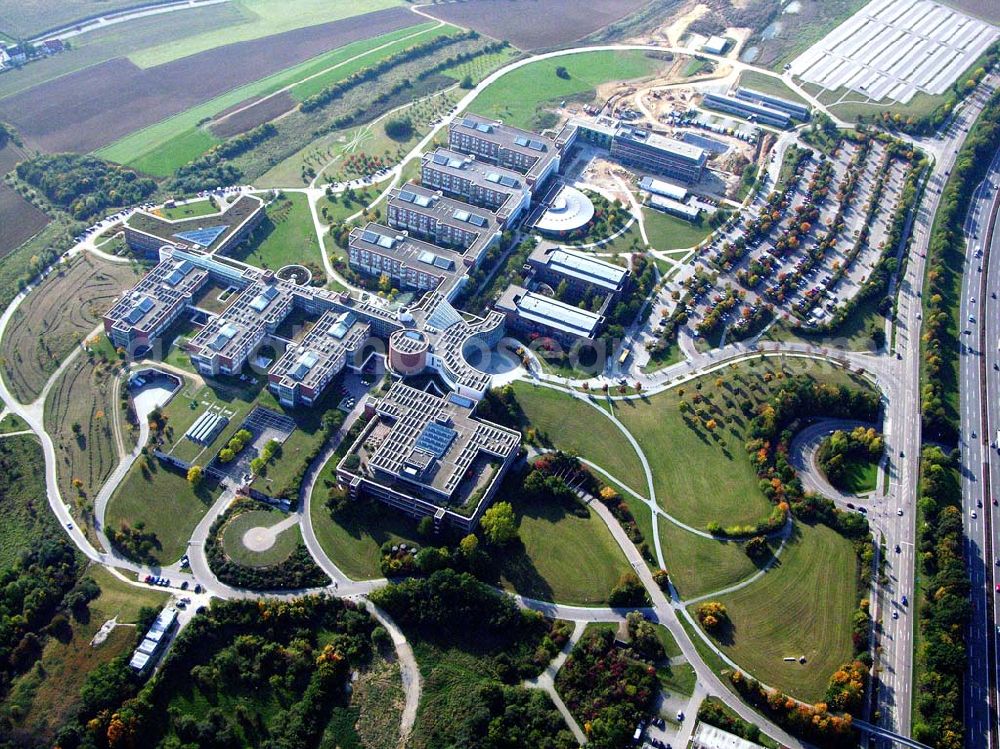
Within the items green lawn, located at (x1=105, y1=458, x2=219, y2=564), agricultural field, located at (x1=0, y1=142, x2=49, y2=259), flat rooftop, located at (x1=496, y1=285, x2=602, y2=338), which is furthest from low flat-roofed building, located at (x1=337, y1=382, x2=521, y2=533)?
agricultural field, located at (x1=0, y1=142, x2=49, y2=259)

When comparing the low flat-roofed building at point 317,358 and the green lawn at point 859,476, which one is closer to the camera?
the green lawn at point 859,476

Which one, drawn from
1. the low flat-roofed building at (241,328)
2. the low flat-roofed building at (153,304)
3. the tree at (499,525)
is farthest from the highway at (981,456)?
the low flat-roofed building at (153,304)

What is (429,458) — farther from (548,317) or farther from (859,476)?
(859,476)

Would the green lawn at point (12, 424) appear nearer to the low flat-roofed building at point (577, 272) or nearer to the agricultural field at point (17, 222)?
the agricultural field at point (17, 222)

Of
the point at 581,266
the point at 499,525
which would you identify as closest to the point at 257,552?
the point at 499,525

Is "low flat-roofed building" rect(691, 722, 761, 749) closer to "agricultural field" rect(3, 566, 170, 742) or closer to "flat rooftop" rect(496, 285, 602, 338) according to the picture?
"flat rooftop" rect(496, 285, 602, 338)
